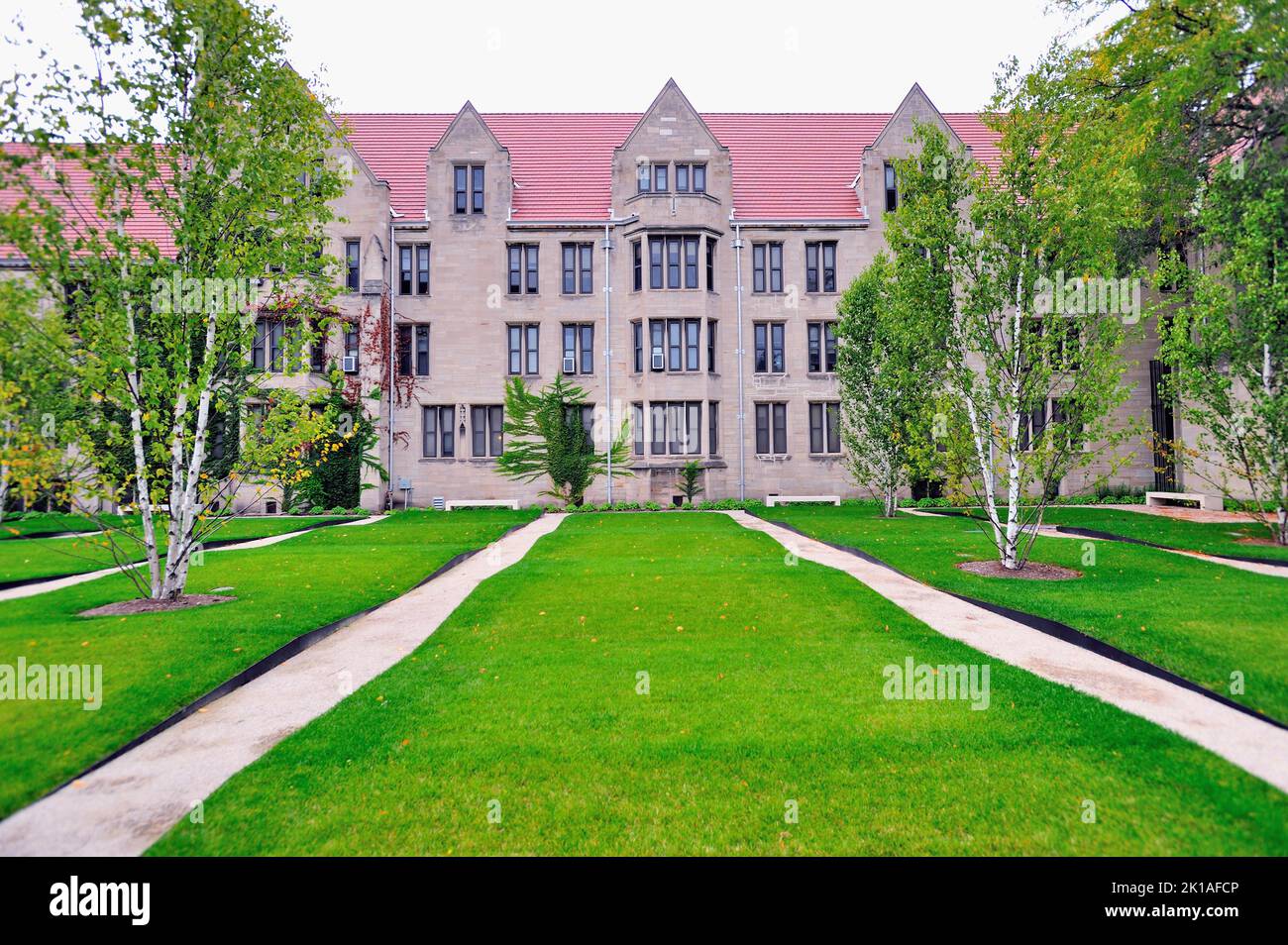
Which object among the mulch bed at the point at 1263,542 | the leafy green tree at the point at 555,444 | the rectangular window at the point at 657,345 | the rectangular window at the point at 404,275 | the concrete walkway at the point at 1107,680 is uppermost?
the rectangular window at the point at 404,275

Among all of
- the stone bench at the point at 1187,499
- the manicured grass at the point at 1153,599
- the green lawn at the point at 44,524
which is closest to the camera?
the manicured grass at the point at 1153,599

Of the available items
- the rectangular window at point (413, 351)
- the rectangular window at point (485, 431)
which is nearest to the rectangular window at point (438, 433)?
the rectangular window at point (485, 431)

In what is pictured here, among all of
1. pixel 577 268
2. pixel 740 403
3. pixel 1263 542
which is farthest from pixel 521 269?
pixel 1263 542

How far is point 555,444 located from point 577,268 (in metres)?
8.25

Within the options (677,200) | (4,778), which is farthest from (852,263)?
(4,778)

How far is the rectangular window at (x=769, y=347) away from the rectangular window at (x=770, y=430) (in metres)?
1.71

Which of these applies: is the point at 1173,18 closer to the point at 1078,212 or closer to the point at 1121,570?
the point at 1078,212

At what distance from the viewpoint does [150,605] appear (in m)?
10.3

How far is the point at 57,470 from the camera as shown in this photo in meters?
9.12

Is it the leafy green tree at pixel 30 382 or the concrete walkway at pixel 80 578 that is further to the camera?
the concrete walkway at pixel 80 578

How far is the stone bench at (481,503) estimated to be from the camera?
99.2 ft

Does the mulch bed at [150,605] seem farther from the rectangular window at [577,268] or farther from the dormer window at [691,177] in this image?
the dormer window at [691,177]

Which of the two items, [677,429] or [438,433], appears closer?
[677,429]

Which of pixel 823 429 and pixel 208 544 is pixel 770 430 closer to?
pixel 823 429
